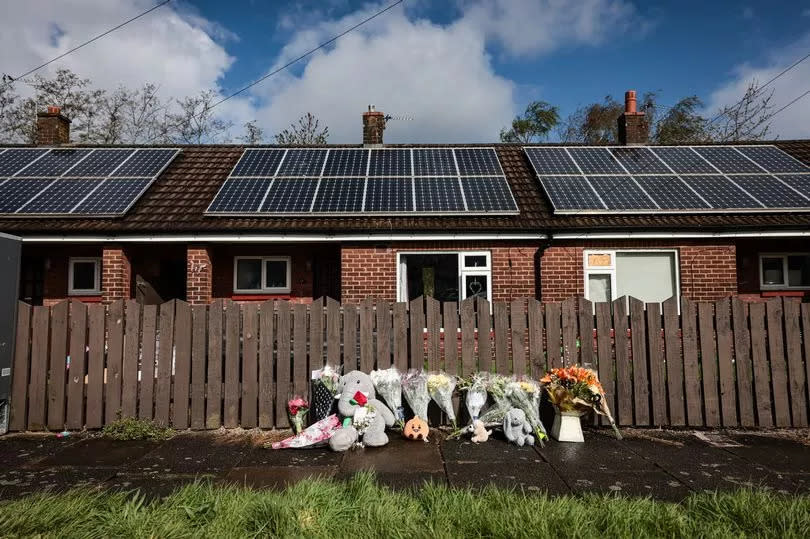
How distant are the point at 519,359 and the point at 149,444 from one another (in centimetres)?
418

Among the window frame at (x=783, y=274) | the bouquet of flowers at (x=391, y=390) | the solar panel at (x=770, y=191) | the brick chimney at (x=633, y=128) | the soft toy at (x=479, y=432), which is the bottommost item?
the soft toy at (x=479, y=432)

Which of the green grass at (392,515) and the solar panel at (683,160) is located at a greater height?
the solar panel at (683,160)

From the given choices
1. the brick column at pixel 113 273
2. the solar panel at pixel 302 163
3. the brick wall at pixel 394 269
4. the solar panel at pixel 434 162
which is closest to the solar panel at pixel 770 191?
the brick wall at pixel 394 269

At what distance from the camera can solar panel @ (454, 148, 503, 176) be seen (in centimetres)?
1098

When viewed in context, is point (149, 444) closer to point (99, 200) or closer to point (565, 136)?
point (99, 200)

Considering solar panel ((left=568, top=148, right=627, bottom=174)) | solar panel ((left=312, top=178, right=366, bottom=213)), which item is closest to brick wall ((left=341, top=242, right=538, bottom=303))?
solar panel ((left=312, top=178, right=366, bottom=213))

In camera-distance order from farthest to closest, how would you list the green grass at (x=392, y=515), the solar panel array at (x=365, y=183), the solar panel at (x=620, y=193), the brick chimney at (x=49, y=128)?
1. the brick chimney at (x=49, y=128)
2. the solar panel array at (x=365, y=183)
3. the solar panel at (x=620, y=193)
4. the green grass at (x=392, y=515)

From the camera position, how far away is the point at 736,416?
5.56 m

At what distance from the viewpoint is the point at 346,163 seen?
11.6 meters

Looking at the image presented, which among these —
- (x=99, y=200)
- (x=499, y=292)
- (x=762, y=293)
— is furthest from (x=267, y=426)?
(x=762, y=293)

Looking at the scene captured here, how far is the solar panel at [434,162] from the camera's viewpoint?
11.0m

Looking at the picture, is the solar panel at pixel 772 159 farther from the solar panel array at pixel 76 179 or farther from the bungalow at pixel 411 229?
the solar panel array at pixel 76 179

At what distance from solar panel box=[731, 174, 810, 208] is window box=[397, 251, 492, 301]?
552 cm

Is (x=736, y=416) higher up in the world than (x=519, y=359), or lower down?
lower down
